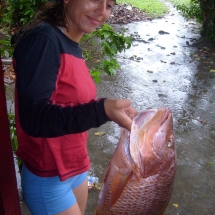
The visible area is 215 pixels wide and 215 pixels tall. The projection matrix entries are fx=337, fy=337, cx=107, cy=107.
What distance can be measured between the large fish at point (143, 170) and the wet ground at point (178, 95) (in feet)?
5.73

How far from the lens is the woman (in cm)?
131

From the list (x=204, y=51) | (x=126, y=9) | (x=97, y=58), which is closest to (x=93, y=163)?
(x=97, y=58)

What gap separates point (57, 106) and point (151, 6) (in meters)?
12.1

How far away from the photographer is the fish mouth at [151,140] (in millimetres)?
1589

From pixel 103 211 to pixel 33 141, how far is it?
50 centimetres

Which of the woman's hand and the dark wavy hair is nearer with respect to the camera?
the woman's hand

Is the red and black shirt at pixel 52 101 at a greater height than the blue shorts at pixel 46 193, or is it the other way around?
the red and black shirt at pixel 52 101

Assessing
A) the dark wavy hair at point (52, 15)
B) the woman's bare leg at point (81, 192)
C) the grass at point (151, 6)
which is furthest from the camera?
the grass at point (151, 6)

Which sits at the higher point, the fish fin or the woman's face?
the woman's face

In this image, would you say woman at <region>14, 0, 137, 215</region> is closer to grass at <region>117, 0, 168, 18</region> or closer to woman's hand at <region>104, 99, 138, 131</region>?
woman's hand at <region>104, 99, 138, 131</region>

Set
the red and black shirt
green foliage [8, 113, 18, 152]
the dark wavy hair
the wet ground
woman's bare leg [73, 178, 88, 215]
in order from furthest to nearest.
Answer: the wet ground, green foliage [8, 113, 18, 152], woman's bare leg [73, 178, 88, 215], the dark wavy hair, the red and black shirt

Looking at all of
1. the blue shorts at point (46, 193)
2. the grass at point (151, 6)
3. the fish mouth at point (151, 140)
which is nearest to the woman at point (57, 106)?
the blue shorts at point (46, 193)

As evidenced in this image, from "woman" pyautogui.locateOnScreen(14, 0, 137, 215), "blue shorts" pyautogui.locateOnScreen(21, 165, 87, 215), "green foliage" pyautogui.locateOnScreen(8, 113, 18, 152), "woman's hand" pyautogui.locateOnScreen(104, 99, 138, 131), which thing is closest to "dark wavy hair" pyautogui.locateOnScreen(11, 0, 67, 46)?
"woman" pyautogui.locateOnScreen(14, 0, 137, 215)

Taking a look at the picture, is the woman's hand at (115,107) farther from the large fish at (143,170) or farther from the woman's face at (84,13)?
the woman's face at (84,13)
